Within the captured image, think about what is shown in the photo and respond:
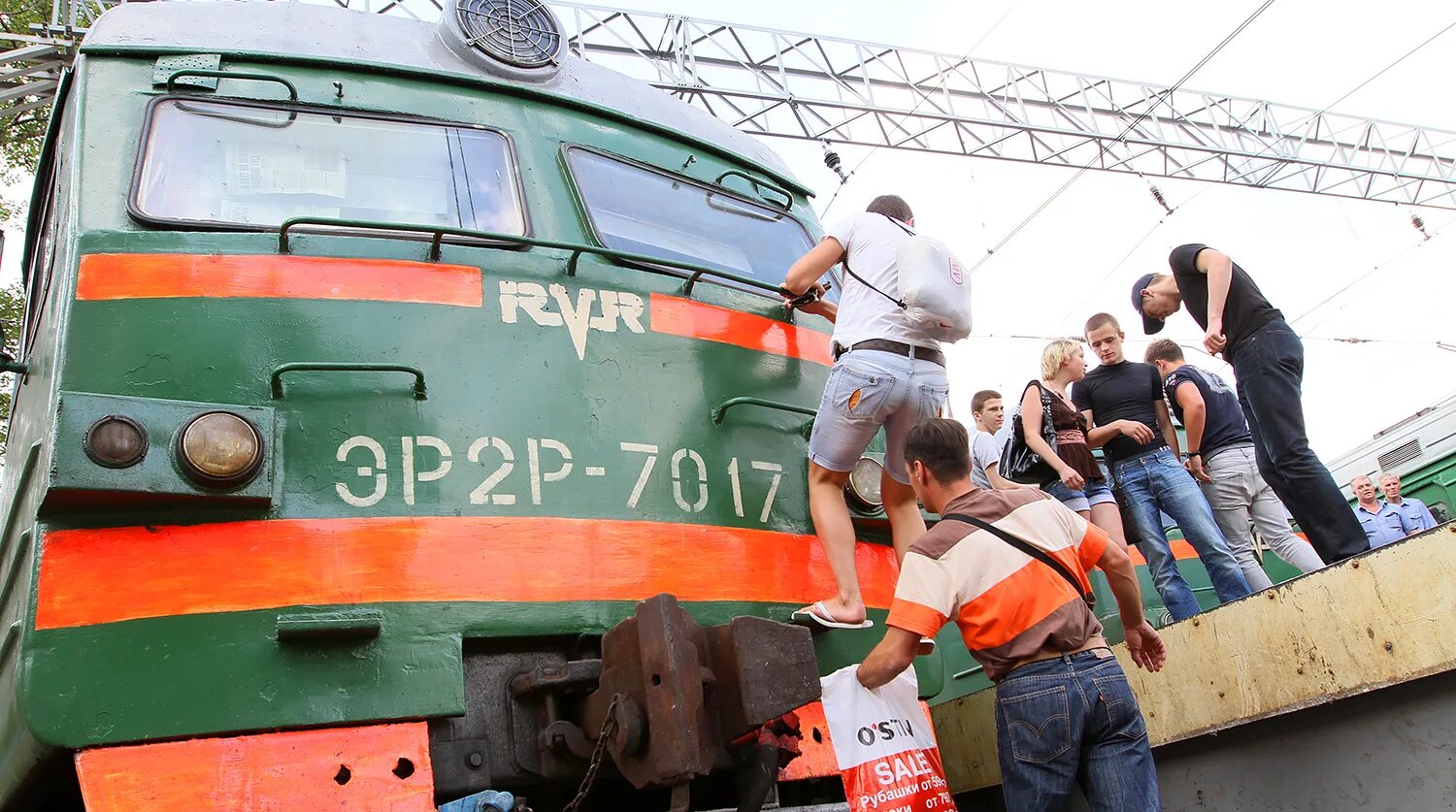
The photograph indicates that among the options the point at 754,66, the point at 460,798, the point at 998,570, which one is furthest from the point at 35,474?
the point at 754,66

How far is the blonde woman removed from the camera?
4.89 m

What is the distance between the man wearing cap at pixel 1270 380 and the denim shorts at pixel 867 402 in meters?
1.26

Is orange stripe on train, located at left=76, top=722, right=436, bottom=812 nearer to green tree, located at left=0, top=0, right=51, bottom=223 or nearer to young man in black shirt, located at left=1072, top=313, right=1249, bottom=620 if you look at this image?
young man in black shirt, located at left=1072, top=313, right=1249, bottom=620

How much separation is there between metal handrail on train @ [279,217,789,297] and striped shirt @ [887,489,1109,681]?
1.21 m

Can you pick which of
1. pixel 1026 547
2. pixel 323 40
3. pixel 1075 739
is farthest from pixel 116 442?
pixel 1075 739

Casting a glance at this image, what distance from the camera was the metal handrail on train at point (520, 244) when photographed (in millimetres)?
3225

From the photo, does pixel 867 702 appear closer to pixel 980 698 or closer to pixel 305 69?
pixel 980 698

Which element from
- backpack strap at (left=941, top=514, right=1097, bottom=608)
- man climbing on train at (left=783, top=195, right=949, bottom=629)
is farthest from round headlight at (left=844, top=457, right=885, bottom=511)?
backpack strap at (left=941, top=514, right=1097, bottom=608)

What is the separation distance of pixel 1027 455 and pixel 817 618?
2151 mm

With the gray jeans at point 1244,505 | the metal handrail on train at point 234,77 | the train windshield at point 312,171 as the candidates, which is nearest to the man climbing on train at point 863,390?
the train windshield at point 312,171

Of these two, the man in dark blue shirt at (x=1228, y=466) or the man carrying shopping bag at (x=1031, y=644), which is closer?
the man carrying shopping bag at (x=1031, y=644)

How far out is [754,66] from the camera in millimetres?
14406

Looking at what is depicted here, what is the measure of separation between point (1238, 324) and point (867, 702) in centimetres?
218

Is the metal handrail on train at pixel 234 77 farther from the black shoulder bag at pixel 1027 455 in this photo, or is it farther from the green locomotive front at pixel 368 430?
the black shoulder bag at pixel 1027 455
